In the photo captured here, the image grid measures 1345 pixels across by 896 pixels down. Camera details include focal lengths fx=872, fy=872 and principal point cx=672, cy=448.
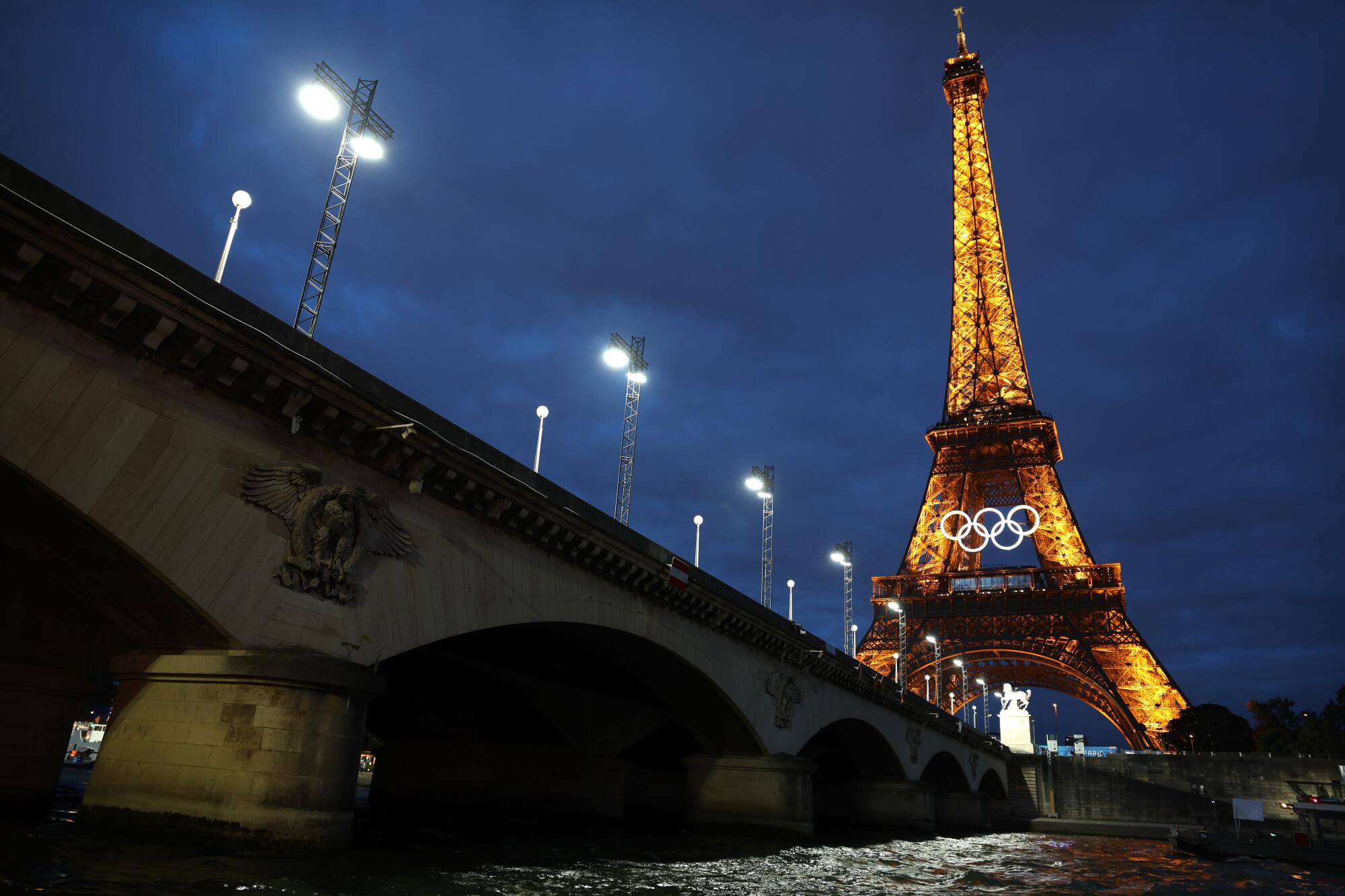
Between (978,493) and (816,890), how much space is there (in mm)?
79721

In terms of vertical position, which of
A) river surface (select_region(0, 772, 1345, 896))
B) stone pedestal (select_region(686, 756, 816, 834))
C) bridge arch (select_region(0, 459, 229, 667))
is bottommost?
river surface (select_region(0, 772, 1345, 896))

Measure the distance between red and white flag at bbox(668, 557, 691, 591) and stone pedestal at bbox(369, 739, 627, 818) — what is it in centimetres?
1378

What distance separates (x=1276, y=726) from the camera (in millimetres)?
120625

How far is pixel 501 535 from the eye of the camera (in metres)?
17.8

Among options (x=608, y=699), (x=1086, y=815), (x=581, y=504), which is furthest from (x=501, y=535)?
(x=1086, y=815)

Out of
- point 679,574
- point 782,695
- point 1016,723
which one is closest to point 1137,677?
point 1016,723

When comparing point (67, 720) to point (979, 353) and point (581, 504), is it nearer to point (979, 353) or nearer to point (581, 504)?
point (581, 504)

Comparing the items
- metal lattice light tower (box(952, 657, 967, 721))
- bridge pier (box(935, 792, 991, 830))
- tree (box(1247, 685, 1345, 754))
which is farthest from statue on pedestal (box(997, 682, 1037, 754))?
tree (box(1247, 685, 1345, 754))

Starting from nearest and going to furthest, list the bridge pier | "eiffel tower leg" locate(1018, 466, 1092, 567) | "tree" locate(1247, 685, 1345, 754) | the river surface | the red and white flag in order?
the river surface < the red and white flag < the bridge pier < "eiffel tower leg" locate(1018, 466, 1092, 567) < "tree" locate(1247, 685, 1345, 754)

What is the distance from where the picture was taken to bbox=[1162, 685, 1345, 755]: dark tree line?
286ft

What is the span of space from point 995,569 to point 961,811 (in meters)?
30.1

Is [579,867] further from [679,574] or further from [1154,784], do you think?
[1154,784]

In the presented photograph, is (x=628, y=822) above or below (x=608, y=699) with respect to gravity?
below

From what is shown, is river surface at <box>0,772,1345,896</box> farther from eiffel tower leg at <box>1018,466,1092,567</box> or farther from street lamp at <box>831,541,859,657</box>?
eiffel tower leg at <box>1018,466,1092,567</box>
